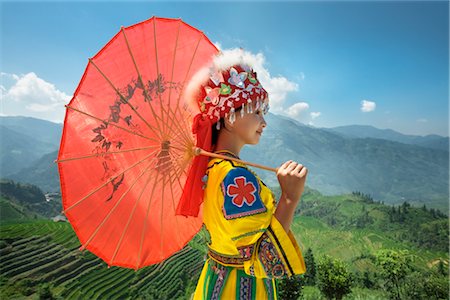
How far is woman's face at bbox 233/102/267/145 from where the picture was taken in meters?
1.91

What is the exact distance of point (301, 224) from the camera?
3364 inches

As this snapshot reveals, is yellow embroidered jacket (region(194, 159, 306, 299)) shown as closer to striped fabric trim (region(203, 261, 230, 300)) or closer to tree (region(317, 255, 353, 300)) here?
striped fabric trim (region(203, 261, 230, 300))

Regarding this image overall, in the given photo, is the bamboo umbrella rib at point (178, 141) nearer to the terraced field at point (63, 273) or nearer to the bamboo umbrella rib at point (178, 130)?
the bamboo umbrella rib at point (178, 130)

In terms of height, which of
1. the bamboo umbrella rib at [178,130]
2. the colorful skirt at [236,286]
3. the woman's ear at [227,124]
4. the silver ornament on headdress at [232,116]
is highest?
the silver ornament on headdress at [232,116]

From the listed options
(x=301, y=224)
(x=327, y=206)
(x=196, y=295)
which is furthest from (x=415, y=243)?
(x=196, y=295)

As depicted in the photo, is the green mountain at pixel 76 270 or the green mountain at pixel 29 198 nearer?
the green mountain at pixel 76 270

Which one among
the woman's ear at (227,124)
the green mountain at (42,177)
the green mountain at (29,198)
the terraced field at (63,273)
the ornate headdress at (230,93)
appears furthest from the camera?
the green mountain at (42,177)

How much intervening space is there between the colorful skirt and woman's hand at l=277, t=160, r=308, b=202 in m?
0.54

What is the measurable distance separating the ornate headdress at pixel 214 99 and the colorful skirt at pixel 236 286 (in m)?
0.39

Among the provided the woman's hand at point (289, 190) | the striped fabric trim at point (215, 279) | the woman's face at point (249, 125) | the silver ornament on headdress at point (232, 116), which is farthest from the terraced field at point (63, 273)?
the woman's hand at point (289, 190)

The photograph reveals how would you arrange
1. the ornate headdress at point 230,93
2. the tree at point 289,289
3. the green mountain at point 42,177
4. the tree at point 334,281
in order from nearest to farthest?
the ornate headdress at point 230,93
the tree at point 289,289
the tree at point 334,281
the green mountain at point 42,177

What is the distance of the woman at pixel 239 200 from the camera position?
58.4 inches

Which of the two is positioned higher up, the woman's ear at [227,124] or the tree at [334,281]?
the woman's ear at [227,124]

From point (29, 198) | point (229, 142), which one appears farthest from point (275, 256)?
point (29, 198)
